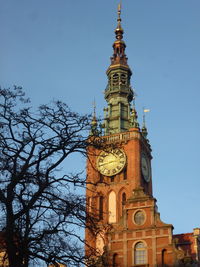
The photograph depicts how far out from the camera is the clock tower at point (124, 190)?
3253 centimetres

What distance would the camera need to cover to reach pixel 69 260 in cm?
1523

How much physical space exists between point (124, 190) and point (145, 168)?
593 cm

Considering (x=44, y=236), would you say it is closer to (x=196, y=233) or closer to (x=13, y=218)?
Result: (x=13, y=218)

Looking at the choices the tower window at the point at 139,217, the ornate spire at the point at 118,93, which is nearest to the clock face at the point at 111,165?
the ornate spire at the point at 118,93

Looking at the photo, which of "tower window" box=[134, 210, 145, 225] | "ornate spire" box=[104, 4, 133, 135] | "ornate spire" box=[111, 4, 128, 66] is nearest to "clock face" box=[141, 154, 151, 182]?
"ornate spire" box=[104, 4, 133, 135]

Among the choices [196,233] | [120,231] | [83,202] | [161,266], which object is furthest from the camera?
[196,233]

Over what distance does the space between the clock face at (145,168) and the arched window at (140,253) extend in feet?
87.8

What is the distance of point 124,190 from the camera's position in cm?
5688

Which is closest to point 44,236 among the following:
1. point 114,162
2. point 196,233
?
point 196,233

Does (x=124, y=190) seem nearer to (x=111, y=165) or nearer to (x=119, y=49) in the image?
(x=111, y=165)

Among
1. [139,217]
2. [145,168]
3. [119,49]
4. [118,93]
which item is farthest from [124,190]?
[119,49]

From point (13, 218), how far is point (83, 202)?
258 centimetres

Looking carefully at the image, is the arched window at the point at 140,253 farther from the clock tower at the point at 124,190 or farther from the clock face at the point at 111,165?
the clock face at the point at 111,165

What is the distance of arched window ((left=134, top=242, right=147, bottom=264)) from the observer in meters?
33.0
